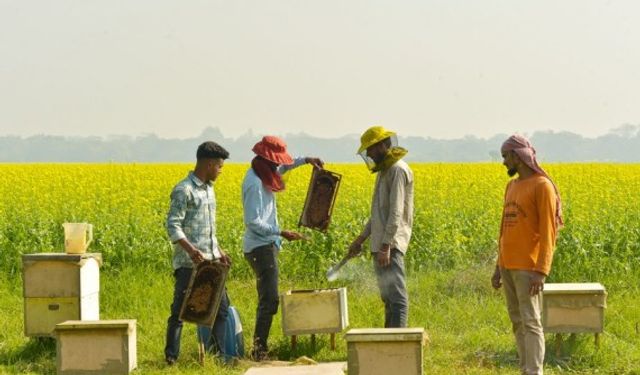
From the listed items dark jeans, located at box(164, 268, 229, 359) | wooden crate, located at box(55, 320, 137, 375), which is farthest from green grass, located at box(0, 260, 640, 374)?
wooden crate, located at box(55, 320, 137, 375)

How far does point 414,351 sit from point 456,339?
3.14m

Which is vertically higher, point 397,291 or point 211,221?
point 211,221

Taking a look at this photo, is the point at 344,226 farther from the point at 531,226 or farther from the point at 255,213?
the point at 531,226

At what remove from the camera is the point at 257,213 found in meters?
8.84

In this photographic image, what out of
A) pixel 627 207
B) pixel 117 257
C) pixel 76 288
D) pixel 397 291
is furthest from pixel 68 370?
pixel 627 207

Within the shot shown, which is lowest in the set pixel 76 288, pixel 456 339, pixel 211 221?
pixel 456 339

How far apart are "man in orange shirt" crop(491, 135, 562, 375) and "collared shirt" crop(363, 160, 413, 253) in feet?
4.24

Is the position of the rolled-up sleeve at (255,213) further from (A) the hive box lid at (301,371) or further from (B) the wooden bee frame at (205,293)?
(A) the hive box lid at (301,371)

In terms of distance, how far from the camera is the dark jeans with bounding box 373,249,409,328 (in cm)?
867

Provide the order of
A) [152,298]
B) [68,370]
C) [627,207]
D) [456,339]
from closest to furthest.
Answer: [68,370] < [456,339] < [152,298] < [627,207]

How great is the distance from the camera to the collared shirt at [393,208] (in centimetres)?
857

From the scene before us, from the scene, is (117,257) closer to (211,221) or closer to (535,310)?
(211,221)

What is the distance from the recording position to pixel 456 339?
33.7 ft

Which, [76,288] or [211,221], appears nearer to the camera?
[211,221]
